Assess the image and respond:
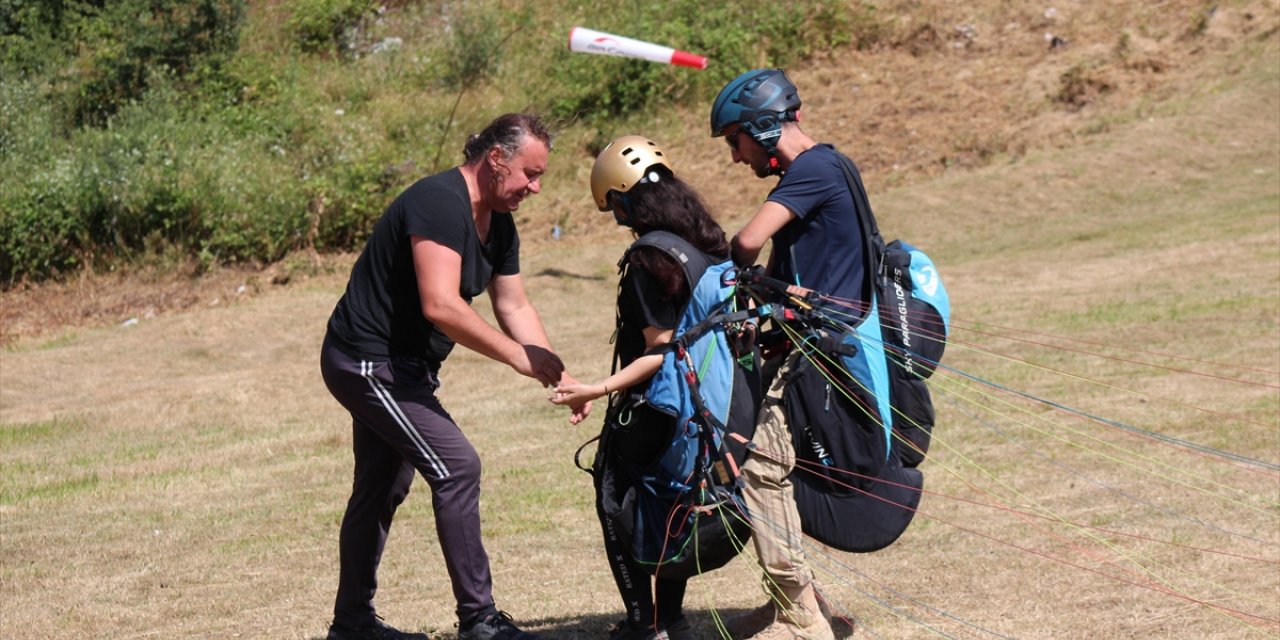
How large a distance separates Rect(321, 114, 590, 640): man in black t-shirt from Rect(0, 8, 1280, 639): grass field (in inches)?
34.2

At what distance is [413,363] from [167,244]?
51.6 feet

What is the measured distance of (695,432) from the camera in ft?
14.9

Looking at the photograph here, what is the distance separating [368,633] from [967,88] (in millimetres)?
19390

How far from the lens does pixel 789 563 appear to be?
4648 mm

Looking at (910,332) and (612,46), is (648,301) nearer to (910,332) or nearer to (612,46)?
(910,332)

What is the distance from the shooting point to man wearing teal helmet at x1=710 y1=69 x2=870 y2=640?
464 cm

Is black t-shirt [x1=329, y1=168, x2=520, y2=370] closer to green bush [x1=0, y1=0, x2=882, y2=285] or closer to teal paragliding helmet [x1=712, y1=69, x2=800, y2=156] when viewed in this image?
teal paragliding helmet [x1=712, y1=69, x2=800, y2=156]

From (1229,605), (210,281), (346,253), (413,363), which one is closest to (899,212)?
(346,253)

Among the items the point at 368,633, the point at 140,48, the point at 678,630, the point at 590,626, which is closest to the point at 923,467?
the point at 590,626

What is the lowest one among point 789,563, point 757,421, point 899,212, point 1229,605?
point 899,212

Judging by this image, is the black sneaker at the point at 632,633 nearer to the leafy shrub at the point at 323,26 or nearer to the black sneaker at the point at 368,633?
the black sneaker at the point at 368,633

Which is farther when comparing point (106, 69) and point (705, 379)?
point (106, 69)

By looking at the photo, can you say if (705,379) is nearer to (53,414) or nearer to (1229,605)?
(1229,605)

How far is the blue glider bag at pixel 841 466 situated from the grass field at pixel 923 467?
392 mm
